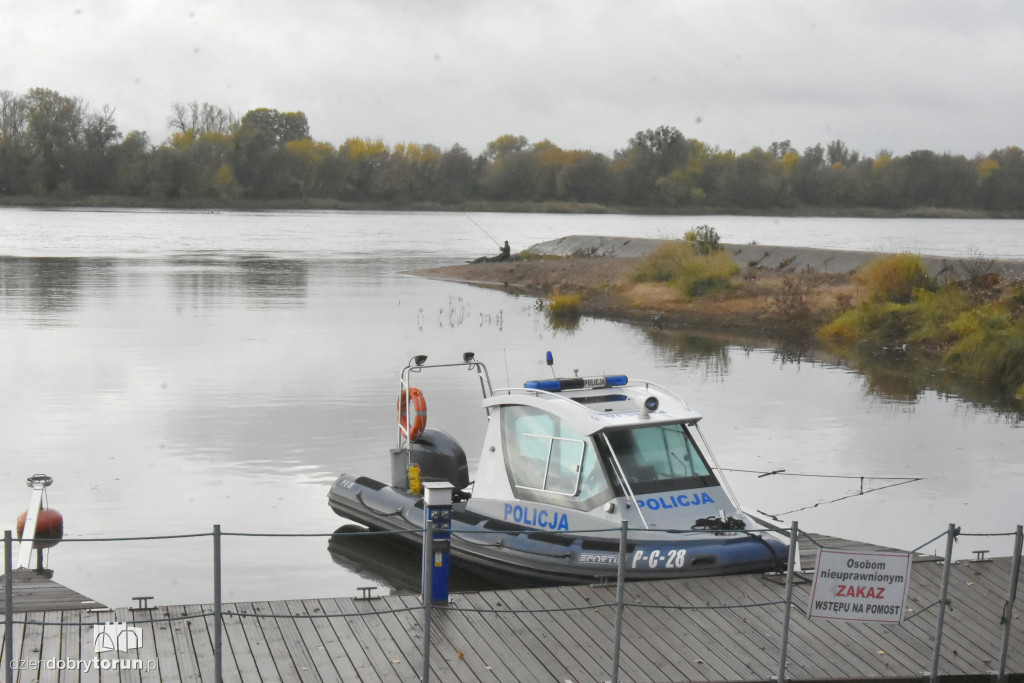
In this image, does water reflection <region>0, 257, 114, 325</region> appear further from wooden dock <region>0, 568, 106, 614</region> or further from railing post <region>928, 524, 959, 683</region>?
railing post <region>928, 524, 959, 683</region>

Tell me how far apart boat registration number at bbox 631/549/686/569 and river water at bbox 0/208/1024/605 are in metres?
3.74

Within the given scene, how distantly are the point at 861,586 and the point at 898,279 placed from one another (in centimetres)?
3184

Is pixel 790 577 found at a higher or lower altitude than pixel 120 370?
higher

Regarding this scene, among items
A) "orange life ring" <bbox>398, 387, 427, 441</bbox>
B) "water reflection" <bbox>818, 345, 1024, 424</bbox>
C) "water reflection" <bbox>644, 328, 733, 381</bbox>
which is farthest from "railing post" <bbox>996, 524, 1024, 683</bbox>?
"water reflection" <bbox>644, 328, 733, 381</bbox>

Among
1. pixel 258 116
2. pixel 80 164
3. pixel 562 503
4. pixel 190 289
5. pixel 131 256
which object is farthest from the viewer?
pixel 258 116

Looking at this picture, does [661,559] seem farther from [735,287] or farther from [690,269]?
[690,269]

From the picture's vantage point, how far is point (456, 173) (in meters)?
164

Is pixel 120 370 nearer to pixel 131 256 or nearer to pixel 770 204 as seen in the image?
pixel 131 256

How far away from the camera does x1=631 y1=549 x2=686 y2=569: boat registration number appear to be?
12.0 m

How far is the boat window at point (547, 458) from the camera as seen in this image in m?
13.0

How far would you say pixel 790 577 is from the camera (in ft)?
31.0

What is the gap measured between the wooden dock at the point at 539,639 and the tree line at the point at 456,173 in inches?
5476

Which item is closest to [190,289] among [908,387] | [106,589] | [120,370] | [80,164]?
[120,370]

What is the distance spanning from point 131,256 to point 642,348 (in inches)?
1926
